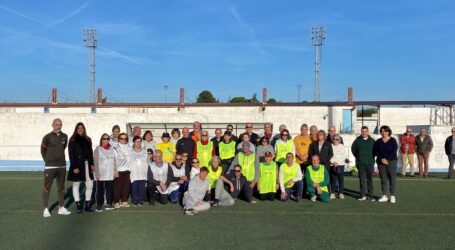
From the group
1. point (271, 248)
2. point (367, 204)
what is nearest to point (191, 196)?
point (271, 248)

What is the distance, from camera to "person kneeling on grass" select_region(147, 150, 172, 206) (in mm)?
8359

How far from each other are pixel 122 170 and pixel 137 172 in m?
0.34

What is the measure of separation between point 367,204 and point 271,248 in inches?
155

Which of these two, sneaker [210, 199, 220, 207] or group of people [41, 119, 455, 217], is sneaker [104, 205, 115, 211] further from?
sneaker [210, 199, 220, 207]

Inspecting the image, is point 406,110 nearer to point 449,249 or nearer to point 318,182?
point 318,182

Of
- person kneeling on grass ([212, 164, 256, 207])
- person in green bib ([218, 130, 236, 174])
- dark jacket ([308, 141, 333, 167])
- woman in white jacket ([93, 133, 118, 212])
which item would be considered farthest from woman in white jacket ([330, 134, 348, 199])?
woman in white jacket ([93, 133, 118, 212])

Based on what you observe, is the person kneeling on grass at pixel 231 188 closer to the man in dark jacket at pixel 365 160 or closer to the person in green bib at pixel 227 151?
the person in green bib at pixel 227 151

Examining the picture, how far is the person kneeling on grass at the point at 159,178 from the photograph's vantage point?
27.4ft

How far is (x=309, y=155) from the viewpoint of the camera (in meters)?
9.20

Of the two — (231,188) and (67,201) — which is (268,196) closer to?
(231,188)

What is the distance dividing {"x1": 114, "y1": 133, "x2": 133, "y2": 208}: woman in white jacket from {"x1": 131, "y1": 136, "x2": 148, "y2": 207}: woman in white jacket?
0.37 ft

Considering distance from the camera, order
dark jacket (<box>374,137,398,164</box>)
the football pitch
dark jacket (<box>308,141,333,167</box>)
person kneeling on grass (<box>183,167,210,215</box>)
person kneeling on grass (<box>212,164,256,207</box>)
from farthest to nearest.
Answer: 1. dark jacket (<box>308,141,333,167</box>)
2. dark jacket (<box>374,137,398,164</box>)
3. person kneeling on grass (<box>212,164,256,207</box>)
4. person kneeling on grass (<box>183,167,210,215</box>)
5. the football pitch

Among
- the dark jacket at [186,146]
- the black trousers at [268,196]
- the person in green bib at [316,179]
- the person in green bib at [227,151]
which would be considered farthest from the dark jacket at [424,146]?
the dark jacket at [186,146]

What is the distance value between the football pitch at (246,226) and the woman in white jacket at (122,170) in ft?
1.19
